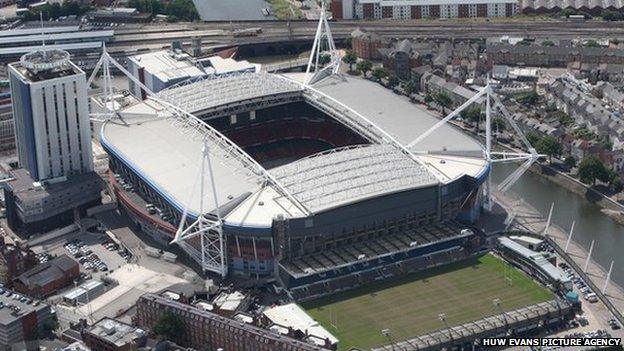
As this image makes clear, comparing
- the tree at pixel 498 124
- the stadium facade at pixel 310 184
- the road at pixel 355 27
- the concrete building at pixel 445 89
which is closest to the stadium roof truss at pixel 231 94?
the stadium facade at pixel 310 184

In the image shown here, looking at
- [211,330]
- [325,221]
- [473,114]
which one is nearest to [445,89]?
[473,114]

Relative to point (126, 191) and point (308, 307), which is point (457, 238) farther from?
point (126, 191)

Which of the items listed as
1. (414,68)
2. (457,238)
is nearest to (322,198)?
(457,238)

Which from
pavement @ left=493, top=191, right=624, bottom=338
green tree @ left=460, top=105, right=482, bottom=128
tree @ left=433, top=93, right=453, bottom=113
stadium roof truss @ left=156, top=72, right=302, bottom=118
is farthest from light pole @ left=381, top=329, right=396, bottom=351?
tree @ left=433, top=93, right=453, bottom=113

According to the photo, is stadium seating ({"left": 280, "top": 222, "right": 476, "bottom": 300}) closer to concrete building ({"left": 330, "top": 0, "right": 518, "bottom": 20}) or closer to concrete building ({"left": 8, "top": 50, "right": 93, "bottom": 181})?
concrete building ({"left": 8, "top": 50, "right": 93, "bottom": 181})

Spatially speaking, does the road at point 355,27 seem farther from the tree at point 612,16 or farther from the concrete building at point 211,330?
the concrete building at point 211,330

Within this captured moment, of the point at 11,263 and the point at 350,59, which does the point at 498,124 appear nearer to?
the point at 350,59
